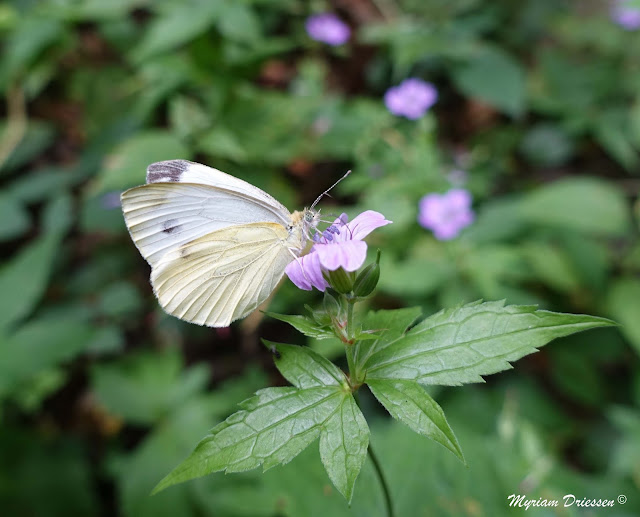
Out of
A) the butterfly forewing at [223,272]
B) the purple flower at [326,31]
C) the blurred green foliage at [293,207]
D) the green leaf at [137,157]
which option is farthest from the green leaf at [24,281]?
the purple flower at [326,31]

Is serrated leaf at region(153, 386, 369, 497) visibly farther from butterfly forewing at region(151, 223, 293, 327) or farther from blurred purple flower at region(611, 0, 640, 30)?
blurred purple flower at region(611, 0, 640, 30)

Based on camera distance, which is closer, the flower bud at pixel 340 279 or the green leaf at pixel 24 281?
the flower bud at pixel 340 279

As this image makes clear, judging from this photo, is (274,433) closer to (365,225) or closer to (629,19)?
(365,225)

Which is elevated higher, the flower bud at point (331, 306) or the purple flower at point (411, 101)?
the flower bud at point (331, 306)

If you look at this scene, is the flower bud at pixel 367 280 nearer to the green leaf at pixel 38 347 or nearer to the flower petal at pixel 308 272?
the flower petal at pixel 308 272

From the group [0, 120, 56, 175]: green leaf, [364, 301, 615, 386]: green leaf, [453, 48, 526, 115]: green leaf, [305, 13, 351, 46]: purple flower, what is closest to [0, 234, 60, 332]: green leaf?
[0, 120, 56, 175]: green leaf

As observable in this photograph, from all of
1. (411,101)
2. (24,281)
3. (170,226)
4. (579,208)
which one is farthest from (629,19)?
(24,281)
